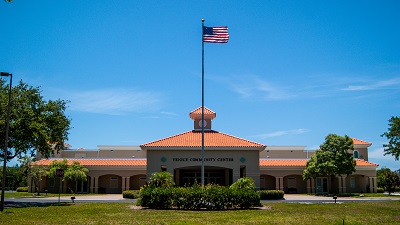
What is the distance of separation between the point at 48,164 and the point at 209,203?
1394 inches

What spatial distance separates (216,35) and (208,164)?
17.2 m

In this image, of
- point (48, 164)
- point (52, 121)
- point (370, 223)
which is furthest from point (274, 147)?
point (370, 223)

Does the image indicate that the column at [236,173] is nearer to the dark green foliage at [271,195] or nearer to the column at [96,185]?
the dark green foliage at [271,195]

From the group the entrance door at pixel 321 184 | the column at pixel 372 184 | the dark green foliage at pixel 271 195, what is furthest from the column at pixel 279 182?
the dark green foliage at pixel 271 195

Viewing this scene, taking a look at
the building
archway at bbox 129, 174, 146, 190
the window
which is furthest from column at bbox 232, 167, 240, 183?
the window

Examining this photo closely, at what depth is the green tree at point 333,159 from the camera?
157 ft

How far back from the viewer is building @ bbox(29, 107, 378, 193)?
136 ft

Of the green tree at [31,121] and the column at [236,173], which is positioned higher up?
the green tree at [31,121]

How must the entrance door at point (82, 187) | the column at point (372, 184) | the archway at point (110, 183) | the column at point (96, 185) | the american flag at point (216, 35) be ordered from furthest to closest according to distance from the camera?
1. the archway at point (110, 183)
2. the column at point (372, 184)
3. the entrance door at point (82, 187)
4. the column at point (96, 185)
5. the american flag at point (216, 35)

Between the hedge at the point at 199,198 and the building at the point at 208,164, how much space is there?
1460cm

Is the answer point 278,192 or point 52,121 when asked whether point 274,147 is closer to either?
point 278,192

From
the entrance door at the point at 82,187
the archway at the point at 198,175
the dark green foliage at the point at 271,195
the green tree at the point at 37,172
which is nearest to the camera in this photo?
the dark green foliage at the point at 271,195

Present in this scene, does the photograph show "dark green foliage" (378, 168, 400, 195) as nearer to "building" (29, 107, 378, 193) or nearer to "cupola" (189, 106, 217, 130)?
"building" (29, 107, 378, 193)

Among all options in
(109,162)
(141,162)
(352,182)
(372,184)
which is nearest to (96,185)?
(109,162)
